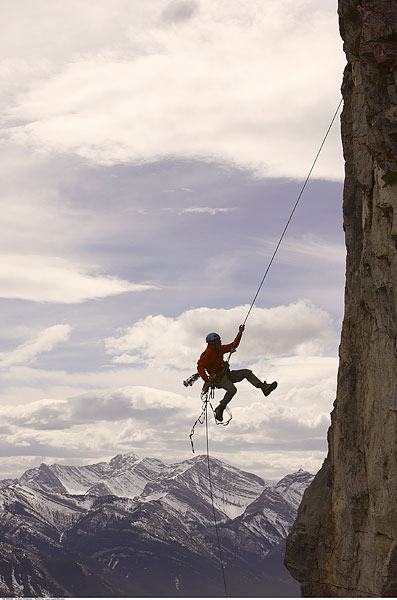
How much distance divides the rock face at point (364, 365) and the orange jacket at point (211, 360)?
172 inches

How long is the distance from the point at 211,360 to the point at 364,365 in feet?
18.3

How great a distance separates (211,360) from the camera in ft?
91.6

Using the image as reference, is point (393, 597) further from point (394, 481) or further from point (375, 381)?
point (375, 381)

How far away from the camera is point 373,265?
23.7 metres

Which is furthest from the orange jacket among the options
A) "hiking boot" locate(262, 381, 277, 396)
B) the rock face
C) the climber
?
the rock face

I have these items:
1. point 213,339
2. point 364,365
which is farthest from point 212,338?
point 364,365

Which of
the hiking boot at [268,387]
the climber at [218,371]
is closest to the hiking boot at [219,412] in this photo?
the climber at [218,371]

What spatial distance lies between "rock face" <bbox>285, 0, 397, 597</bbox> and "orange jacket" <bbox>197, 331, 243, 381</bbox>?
4.38 meters

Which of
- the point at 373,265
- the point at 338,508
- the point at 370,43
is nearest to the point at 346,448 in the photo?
the point at 338,508

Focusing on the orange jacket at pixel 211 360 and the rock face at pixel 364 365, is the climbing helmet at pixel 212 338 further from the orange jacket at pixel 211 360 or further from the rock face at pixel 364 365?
the rock face at pixel 364 365

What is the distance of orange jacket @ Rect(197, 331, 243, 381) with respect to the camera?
2780 centimetres

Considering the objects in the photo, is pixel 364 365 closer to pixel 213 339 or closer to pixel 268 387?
pixel 268 387

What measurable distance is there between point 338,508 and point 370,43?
16.1 m

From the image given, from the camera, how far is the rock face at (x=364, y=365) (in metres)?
21.4
